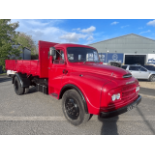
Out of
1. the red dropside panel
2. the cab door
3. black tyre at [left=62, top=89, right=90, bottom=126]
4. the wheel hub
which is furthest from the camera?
the red dropside panel

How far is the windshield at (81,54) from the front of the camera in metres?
3.53

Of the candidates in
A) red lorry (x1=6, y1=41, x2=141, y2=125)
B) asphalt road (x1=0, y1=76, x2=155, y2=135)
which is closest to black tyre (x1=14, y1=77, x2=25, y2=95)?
asphalt road (x1=0, y1=76, x2=155, y2=135)

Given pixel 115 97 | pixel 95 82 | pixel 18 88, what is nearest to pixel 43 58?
pixel 18 88

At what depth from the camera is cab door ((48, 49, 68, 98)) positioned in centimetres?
351

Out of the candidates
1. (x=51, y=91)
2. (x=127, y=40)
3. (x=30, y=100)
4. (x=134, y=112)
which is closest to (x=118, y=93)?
(x=134, y=112)

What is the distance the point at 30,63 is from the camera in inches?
194

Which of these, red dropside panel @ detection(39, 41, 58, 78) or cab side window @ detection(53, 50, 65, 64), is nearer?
cab side window @ detection(53, 50, 65, 64)

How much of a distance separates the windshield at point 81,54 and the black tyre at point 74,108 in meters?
1.16

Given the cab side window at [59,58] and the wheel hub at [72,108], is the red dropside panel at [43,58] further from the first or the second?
the wheel hub at [72,108]

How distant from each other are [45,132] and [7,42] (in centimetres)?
1397

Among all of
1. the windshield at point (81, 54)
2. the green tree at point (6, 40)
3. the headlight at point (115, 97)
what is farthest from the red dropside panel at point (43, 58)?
the green tree at point (6, 40)

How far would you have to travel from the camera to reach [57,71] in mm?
3721

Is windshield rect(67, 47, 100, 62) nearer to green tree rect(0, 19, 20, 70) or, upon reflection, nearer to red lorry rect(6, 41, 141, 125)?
red lorry rect(6, 41, 141, 125)

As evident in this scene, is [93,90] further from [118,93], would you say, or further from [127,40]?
[127,40]
